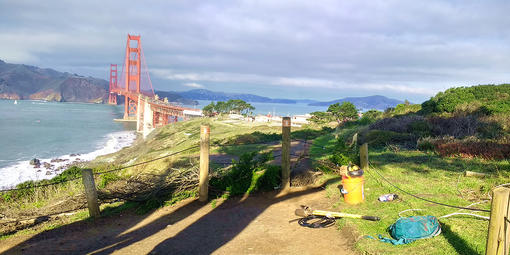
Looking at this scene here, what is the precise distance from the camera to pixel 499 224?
137 inches

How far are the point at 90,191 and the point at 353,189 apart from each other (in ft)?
18.0

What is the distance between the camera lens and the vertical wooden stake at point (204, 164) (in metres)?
7.94

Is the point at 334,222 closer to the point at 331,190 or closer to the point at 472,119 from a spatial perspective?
the point at 331,190

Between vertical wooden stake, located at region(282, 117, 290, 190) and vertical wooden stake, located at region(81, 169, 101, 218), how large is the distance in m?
4.35

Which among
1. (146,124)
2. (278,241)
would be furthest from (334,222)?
(146,124)

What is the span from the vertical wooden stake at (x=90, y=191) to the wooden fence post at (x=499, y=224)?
273 inches

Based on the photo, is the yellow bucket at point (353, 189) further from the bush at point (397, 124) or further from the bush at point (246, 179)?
the bush at point (397, 124)

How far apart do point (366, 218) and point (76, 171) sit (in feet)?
43.8

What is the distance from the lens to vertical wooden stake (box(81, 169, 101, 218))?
732 cm

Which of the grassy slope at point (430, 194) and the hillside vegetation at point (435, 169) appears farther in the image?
the hillside vegetation at point (435, 169)

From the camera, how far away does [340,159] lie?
968 cm

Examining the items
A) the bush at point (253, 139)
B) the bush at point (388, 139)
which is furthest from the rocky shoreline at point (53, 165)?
the bush at point (388, 139)

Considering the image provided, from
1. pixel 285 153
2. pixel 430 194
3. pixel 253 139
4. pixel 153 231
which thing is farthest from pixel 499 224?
pixel 253 139

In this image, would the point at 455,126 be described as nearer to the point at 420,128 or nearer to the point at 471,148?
the point at 420,128
